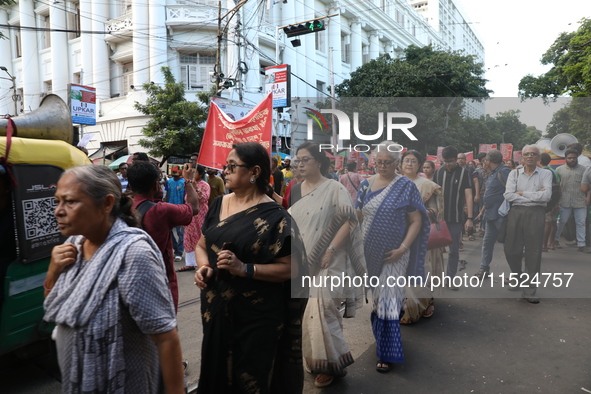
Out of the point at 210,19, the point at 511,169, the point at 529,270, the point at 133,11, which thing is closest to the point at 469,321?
the point at 529,270

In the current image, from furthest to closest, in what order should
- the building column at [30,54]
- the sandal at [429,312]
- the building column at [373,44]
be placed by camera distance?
the building column at [373,44]
the building column at [30,54]
the sandal at [429,312]

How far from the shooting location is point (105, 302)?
1.34 m

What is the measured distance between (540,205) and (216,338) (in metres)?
2.59

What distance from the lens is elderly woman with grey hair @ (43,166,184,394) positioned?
1.34m

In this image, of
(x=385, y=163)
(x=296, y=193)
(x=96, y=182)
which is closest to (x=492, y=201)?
(x=385, y=163)

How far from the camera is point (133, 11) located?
17938 mm

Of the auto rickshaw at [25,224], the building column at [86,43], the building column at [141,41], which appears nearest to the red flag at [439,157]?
the auto rickshaw at [25,224]

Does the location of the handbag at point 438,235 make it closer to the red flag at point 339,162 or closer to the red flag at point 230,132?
the red flag at point 339,162

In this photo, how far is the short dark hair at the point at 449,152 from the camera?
8.67ft

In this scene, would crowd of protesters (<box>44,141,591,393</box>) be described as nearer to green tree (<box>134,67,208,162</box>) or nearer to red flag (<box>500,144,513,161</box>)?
red flag (<box>500,144,513,161</box>)

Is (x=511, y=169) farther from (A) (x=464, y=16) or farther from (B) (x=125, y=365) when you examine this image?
(A) (x=464, y=16)

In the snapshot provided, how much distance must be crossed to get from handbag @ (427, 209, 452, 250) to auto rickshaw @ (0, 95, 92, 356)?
2.67 metres

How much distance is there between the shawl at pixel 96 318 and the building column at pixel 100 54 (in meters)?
20.6

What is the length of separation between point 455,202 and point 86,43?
2162cm
